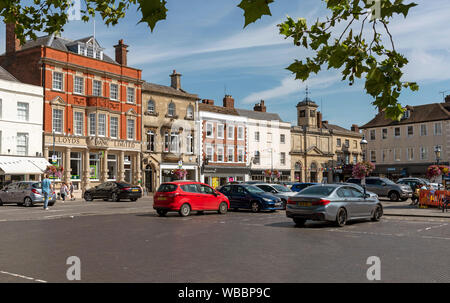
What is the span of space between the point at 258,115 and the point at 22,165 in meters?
35.9

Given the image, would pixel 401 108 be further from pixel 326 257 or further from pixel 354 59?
pixel 326 257

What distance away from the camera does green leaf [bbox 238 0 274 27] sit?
408 centimetres

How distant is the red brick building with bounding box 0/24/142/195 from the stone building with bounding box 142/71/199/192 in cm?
153

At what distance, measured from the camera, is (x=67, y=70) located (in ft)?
141

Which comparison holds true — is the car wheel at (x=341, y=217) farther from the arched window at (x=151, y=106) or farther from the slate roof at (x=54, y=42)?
the arched window at (x=151, y=106)

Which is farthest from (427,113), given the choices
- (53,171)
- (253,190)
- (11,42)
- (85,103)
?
(11,42)

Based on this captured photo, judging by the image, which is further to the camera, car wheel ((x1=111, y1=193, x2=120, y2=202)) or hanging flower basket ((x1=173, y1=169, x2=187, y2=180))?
hanging flower basket ((x1=173, y1=169, x2=187, y2=180))

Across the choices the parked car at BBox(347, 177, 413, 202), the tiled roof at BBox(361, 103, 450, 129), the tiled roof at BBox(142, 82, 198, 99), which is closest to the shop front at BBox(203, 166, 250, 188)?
the tiled roof at BBox(142, 82, 198, 99)

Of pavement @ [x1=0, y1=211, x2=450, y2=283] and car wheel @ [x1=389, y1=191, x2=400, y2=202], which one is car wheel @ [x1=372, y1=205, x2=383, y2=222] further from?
car wheel @ [x1=389, y1=191, x2=400, y2=202]

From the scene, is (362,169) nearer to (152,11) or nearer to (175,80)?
(175,80)

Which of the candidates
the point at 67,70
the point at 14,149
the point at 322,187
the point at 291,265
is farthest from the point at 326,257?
the point at 67,70

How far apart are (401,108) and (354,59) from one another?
2.56 ft

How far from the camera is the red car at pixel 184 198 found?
2047 centimetres

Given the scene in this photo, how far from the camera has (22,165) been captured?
125ft
